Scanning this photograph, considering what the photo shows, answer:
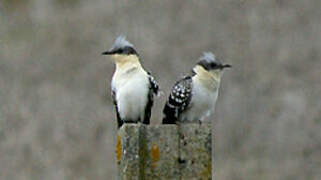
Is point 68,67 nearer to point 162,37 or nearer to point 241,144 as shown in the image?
point 162,37

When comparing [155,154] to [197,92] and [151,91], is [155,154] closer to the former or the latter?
[151,91]

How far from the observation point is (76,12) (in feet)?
40.5

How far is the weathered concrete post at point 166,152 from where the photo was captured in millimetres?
4035

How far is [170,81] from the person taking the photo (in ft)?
34.6

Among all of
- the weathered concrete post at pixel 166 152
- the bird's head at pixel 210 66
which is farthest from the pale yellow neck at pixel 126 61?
the weathered concrete post at pixel 166 152

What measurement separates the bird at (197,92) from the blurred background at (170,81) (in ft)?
15.2

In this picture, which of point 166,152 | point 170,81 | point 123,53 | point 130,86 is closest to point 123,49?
point 123,53

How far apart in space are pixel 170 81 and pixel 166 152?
6508mm

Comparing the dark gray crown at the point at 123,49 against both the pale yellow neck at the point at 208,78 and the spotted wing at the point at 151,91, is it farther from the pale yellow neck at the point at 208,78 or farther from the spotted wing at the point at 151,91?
the pale yellow neck at the point at 208,78

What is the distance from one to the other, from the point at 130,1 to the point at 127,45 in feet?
20.7

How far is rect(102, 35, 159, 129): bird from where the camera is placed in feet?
18.0

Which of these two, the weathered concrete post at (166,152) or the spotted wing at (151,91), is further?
the spotted wing at (151,91)

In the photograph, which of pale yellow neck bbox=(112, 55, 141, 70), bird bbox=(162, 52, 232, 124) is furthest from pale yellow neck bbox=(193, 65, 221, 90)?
pale yellow neck bbox=(112, 55, 141, 70)

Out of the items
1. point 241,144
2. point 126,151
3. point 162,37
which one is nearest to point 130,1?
point 162,37
